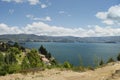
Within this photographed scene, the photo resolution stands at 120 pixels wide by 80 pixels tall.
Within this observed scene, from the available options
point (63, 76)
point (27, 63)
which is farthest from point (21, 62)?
point (63, 76)

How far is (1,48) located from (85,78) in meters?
123

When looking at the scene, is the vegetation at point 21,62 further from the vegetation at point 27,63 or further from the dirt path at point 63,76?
the dirt path at point 63,76

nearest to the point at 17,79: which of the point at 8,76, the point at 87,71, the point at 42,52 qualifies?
the point at 8,76

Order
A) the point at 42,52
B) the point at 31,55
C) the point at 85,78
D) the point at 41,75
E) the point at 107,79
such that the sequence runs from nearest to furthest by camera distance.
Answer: the point at 107,79 < the point at 85,78 < the point at 41,75 < the point at 31,55 < the point at 42,52

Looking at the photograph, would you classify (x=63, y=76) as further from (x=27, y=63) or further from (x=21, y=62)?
(x=21, y=62)

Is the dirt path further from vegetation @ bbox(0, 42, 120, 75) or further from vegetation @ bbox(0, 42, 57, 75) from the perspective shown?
vegetation @ bbox(0, 42, 57, 75)

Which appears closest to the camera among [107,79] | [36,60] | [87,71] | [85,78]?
[107,79]

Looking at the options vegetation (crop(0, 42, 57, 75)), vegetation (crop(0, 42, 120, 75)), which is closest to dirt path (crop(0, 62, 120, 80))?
vegetation (crop(0, 42, 120, 75))

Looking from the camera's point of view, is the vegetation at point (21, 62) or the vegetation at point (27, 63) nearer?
the vegetation at point (27, 63)

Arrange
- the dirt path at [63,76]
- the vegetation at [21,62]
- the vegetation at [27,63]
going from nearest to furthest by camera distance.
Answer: the dirt path at [63,76], the vegetation at [27,63], the vegetation at [21,62]

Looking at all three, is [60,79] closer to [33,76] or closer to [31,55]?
[33,76]

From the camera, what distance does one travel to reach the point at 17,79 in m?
22.2

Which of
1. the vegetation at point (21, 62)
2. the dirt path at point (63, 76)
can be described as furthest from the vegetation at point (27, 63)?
the dirt path at point (63, 76)

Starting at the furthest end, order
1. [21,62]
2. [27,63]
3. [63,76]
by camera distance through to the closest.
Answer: [21,62] → [27,63] → [63,76]
